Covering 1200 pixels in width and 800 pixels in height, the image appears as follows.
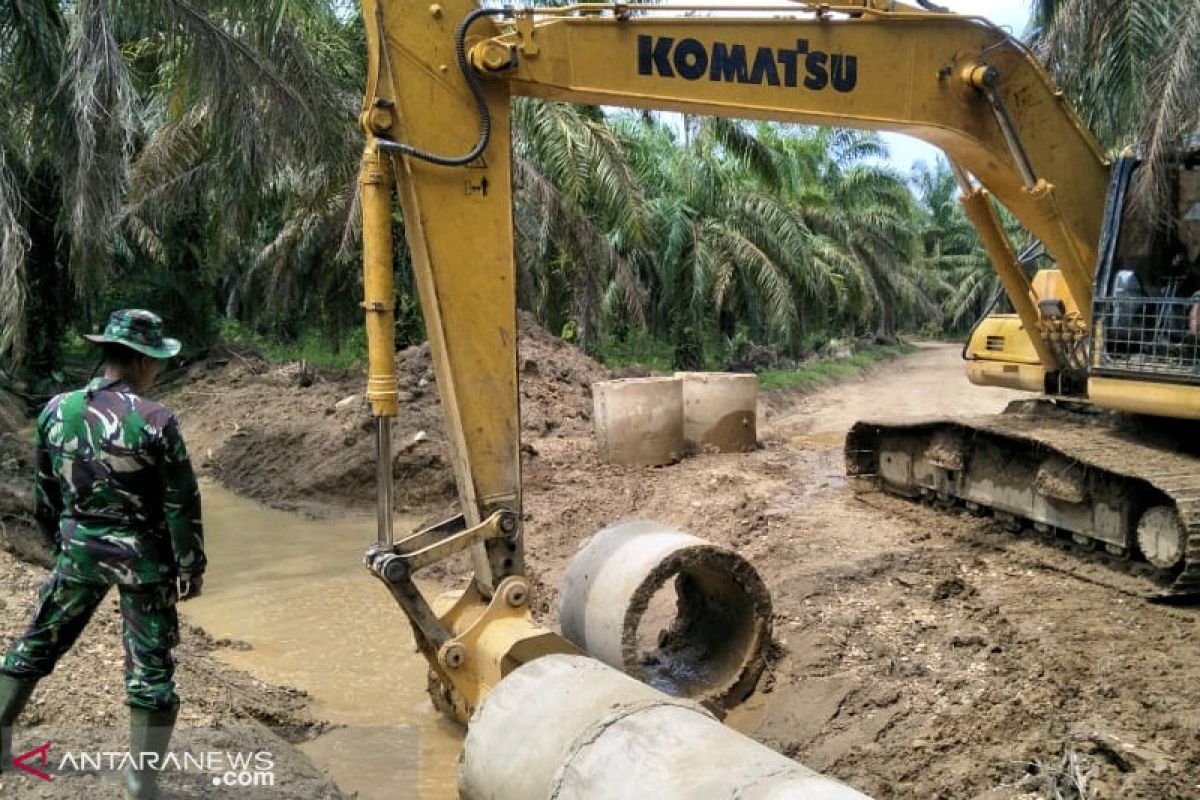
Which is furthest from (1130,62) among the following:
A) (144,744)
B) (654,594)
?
(144,744)

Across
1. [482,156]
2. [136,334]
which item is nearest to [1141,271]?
[482,156]

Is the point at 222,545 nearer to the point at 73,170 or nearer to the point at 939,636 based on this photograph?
the point at 73,170

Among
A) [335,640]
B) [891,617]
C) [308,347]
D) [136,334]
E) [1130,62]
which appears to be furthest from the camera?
[308,347]

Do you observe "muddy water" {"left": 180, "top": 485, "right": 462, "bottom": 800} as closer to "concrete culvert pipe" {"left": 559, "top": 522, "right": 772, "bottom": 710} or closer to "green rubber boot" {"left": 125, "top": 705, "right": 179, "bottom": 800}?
"concrete culvert pipe" {"left": 559, "top": 522, "right": 772, "bottom": 710}

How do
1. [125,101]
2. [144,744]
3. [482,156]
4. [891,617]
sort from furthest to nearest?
[125,101] < [891,617] < [482,156] < [144,744]

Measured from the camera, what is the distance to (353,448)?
1339 centimetres

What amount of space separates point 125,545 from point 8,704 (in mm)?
796

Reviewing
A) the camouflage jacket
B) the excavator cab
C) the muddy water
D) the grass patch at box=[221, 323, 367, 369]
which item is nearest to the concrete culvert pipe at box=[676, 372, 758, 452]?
the muddy water

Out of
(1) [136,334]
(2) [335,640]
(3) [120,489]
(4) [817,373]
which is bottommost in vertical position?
(2) [335,640]

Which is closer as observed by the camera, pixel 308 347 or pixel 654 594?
pixel 654 594

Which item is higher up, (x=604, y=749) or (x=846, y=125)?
(x=846, y=125)

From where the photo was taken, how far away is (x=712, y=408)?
1255 centimetres

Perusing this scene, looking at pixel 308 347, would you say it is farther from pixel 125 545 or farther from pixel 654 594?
pixel 125 545

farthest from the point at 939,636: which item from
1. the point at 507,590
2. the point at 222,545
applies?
the point at 222,545
